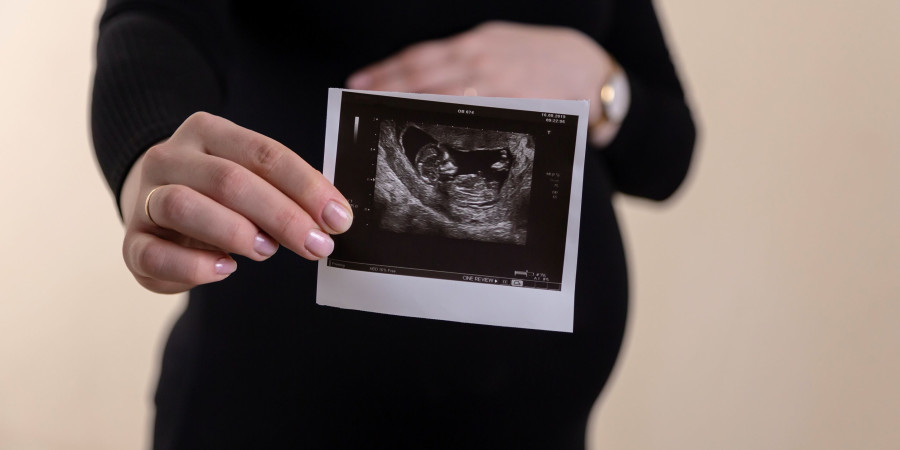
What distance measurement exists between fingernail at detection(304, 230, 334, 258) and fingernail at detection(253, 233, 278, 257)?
27 millimetres

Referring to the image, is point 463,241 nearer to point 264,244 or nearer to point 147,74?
point 264,244

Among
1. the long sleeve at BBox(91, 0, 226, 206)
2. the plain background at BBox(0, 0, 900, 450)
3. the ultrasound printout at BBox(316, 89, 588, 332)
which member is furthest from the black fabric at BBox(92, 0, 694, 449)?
the plain background at BBox(0, 0, 900, 450)

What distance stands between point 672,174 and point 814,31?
77cm

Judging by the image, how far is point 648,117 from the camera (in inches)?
33.4

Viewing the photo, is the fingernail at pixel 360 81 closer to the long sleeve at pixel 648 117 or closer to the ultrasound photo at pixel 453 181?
the ultrasound photo at pixel 453 181

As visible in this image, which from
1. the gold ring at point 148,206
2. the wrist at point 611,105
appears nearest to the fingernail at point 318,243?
the gold ring at point 148,206

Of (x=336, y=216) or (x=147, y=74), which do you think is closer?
(x=336, y=216)

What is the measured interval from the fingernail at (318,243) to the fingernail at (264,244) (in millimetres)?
27

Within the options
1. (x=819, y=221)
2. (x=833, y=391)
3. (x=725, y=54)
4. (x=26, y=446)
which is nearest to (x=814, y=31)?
(x=725, y=54)

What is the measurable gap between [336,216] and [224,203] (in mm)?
74

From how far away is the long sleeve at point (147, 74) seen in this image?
0.59 m

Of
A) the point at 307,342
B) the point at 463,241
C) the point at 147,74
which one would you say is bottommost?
the point at 307,342

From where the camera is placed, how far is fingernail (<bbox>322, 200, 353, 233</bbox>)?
48 cm

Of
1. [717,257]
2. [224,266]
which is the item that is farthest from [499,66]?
[717,257]
